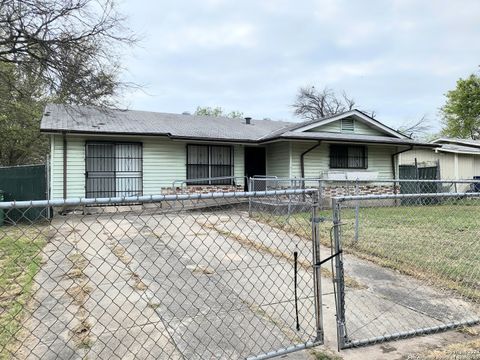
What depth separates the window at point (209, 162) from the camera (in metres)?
14.7

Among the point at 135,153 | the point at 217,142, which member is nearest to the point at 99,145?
the point at 135,153

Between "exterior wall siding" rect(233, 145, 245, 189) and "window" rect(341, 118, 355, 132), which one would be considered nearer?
"exterior wall siding" rect(233, 145, 245, 189)

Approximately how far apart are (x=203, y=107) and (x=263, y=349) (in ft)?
140

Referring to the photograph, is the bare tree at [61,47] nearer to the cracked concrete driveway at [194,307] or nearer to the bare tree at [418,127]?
the cracked concrete driveway at [194,307]

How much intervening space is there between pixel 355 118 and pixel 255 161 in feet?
14.8

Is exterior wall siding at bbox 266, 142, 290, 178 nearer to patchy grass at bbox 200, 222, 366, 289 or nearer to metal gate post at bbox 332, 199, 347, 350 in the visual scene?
patchy grass at bbox 200, 222, 366, 289

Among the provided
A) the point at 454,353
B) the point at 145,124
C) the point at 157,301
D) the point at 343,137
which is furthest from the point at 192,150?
the point at 454,353

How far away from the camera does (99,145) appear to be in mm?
13031

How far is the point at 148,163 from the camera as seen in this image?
45.0 ft

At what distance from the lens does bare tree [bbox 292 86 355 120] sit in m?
42.8

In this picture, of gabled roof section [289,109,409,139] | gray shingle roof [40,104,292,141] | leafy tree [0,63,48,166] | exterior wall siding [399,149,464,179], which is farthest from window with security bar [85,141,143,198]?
exterior wall siding [399,149,464,179]

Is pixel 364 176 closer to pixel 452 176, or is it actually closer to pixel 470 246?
pixel 452 176

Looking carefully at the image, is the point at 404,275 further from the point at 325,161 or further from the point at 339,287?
the point at 325,161

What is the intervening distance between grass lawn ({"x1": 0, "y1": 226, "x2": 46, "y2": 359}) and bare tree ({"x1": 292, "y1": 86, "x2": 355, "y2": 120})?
38.3 meters
